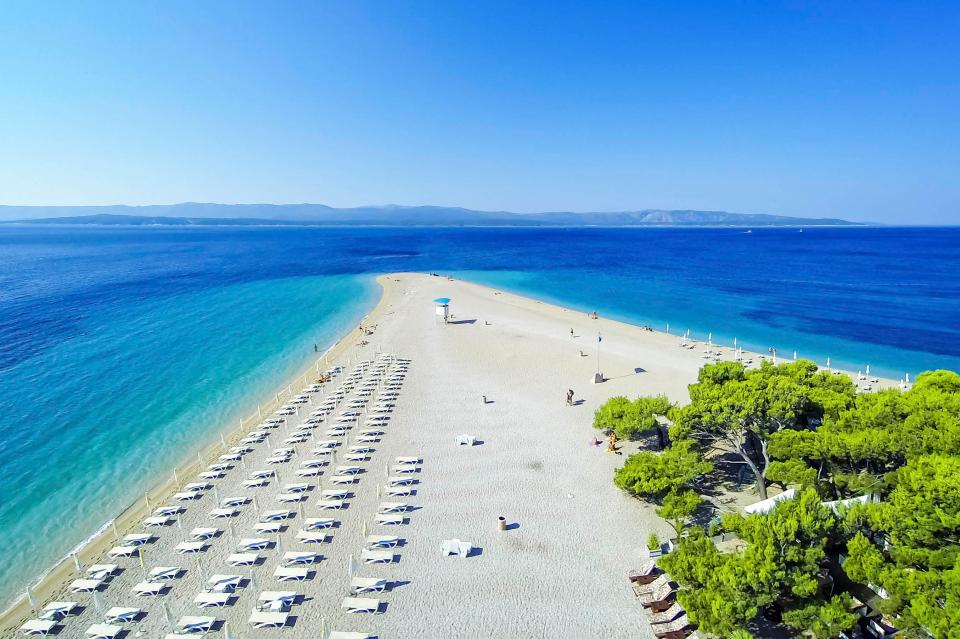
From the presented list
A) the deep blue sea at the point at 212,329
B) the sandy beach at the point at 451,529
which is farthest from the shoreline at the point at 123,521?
the deep blue sea at the point at 212,329

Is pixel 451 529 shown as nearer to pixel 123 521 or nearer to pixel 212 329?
pixel 123 521

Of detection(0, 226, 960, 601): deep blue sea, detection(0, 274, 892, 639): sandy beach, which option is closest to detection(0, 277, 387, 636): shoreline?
detection(0, 274, 892, 639): sandy beach

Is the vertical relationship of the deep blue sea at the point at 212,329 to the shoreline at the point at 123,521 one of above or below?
above

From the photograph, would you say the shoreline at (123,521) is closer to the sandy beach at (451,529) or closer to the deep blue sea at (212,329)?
the sandy beach at (451,529)

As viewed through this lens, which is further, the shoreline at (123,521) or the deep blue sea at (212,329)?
the deep blue sea at (212,329)

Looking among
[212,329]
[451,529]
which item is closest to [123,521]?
[451,529]

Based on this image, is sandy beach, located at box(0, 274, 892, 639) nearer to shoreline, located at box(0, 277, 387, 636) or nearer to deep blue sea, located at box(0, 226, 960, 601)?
shoreline, located at box(0, 277, 387, 636)
